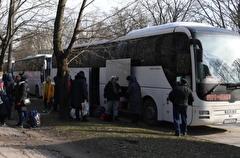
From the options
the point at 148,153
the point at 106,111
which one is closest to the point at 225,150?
the point at 148,153

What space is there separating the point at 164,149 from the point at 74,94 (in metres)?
5.06

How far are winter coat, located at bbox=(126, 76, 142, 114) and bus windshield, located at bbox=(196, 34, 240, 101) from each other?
248 cm

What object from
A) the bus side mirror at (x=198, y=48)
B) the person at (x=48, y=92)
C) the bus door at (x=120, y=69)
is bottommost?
the person at (x=48, y=92)

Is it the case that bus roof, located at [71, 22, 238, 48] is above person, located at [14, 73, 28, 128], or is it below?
above

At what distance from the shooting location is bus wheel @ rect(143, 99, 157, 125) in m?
12.2

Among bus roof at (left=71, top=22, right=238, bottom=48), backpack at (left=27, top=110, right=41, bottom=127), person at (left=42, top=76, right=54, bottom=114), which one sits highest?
bus roof at (left=71, top=22, right=238, bottom=48)

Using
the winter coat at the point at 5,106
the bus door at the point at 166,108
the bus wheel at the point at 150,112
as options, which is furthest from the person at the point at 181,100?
the winter coat at the point at 5,106

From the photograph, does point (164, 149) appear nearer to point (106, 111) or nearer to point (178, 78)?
point (178, 78)

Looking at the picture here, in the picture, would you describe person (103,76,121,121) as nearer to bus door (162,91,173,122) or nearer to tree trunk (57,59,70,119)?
tree trunk (57,59,70,119)

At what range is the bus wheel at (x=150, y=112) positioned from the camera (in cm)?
1216

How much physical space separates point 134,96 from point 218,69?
3.16 metres

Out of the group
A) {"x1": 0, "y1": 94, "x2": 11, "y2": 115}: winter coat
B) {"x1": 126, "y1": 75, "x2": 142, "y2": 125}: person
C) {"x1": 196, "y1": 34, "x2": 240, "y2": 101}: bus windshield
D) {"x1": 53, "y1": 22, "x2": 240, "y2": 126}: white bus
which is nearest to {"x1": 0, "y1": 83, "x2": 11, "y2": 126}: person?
{"x1": 0, "y1": 94, "x2": 11, "y2": 115}: winter coat

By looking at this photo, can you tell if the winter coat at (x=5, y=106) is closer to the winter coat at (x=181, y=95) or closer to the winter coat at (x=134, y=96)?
the winter coat at (x=134, y=96)

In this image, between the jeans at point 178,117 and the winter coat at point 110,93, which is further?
the winter coat at point 110,93
